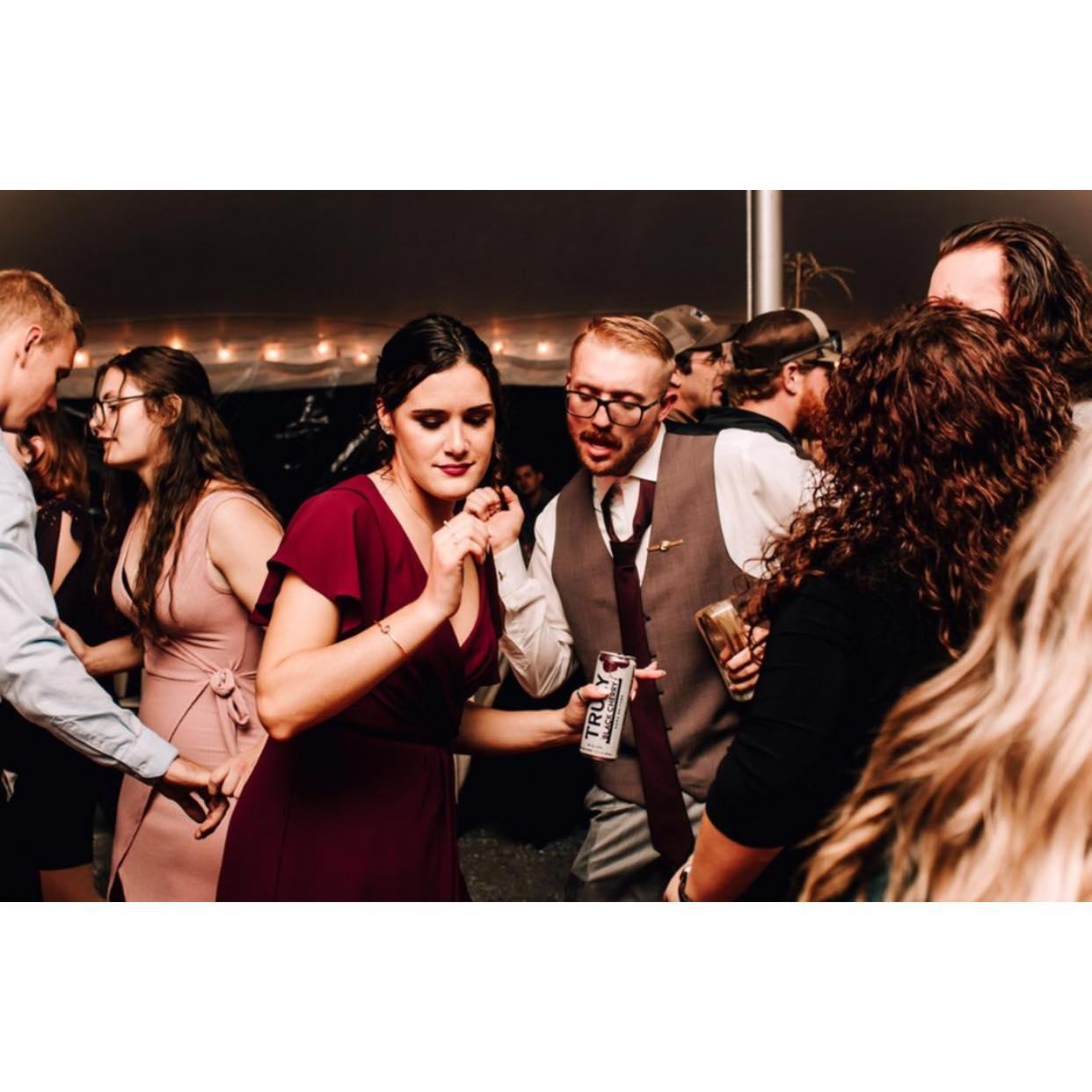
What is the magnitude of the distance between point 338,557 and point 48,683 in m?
0.87

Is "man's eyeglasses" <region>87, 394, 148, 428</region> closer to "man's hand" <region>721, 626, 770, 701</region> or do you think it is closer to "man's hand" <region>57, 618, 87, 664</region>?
"man's hand" <region>57, 618, 87, 664</region>

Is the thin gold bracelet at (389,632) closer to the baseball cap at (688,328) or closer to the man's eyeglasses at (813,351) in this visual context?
the baseball cap at (688,328)

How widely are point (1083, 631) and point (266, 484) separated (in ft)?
6.45

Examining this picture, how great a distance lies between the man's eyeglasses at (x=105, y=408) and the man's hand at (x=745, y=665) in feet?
5.12

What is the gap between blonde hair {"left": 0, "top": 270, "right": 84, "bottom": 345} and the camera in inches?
104

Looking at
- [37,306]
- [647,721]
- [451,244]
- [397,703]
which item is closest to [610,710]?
[647,721]

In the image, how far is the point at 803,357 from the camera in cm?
276

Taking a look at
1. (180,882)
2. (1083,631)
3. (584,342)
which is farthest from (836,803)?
(180,882)

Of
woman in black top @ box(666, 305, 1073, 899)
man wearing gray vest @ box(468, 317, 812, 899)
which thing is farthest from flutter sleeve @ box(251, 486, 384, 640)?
woman in black top @ box(666, 305, 1073, 899)

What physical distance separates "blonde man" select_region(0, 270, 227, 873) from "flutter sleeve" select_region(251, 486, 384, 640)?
0.56 m

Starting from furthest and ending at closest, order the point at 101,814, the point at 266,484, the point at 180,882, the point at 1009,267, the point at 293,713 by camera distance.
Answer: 1. the point at 101,814
2. the point at 266,484
3. the point at 180,882
4. the point at 1009,267
5. the point at 293,713

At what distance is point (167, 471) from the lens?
8.46 ft

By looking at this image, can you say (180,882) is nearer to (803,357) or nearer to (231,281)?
(231,281)

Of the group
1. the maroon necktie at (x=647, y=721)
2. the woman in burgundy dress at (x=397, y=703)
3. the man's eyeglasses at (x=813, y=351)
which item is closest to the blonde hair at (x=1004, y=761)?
the maroon necktie at (x=647, y=721)
